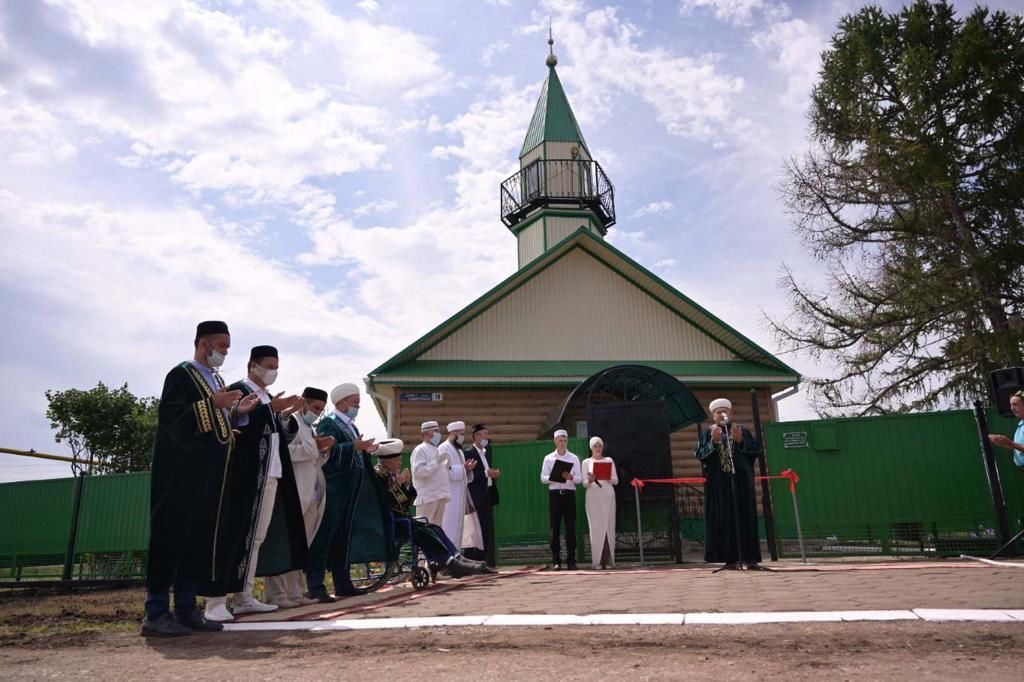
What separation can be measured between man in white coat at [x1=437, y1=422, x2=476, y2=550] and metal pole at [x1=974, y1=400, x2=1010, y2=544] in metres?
6.44

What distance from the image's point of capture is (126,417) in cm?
3544

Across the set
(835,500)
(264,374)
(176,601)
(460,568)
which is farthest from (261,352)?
(835,500)

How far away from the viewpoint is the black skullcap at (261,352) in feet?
18.3

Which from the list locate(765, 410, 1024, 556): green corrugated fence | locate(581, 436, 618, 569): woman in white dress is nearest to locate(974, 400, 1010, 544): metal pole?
locate(765, 410, 1024, 556): green corrugated fence

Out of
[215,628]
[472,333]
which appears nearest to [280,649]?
[215,628]

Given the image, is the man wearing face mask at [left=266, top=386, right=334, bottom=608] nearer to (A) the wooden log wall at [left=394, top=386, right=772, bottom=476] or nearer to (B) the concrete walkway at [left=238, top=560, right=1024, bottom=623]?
(B) the concrete walkway at [left=238, top=560, right=1024, bottom=623]

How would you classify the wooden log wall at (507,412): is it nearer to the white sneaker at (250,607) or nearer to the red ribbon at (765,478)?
the red ribbon at (765,478)

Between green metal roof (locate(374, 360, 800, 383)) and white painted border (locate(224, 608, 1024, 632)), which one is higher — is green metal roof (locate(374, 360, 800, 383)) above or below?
above

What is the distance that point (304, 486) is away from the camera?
19.3ft

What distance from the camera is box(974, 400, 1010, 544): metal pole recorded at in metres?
8.49

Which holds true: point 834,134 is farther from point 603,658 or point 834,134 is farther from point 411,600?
point 603,658

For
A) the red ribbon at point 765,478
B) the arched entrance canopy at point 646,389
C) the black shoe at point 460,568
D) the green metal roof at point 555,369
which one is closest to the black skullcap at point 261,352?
the black shoe at point 460,568

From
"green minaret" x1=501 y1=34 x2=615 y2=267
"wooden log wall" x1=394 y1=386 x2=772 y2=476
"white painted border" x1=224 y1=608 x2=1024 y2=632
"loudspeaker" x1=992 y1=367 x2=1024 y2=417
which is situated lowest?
"white painted border" x1=224 y1=608 x2=1024 y2=632

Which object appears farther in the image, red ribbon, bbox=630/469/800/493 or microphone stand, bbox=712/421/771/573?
red ribbon, bbox=630/469/800/493
